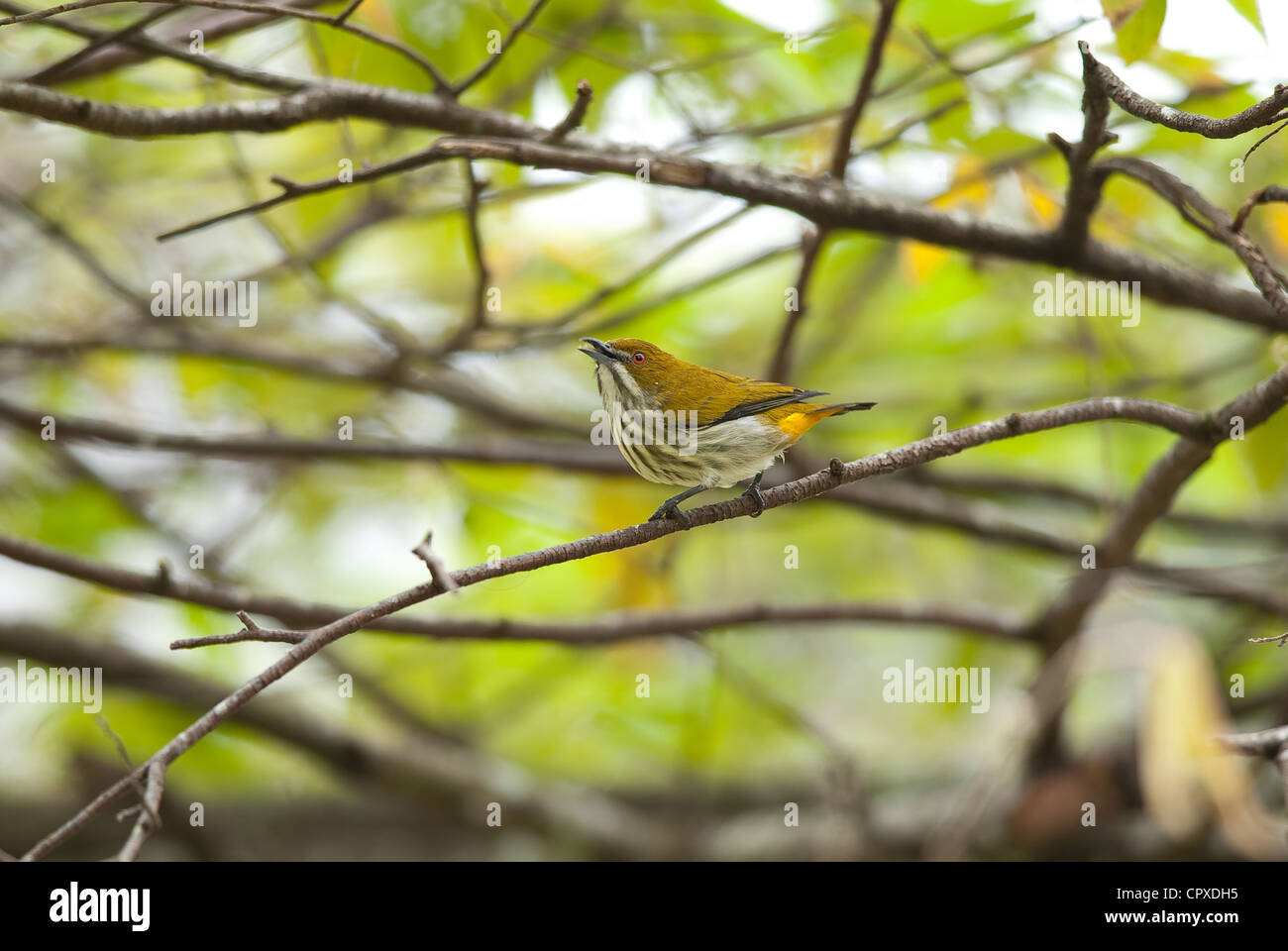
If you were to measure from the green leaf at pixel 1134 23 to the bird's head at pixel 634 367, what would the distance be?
142 centimetres

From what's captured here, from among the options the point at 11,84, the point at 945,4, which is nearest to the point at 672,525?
the point at 11,84

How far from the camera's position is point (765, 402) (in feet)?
9.73

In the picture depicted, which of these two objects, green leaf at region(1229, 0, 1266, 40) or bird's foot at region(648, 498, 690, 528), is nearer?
bird's foot at region(648, 498, 690, 528)

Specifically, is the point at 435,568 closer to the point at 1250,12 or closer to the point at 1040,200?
the point at 1250,12

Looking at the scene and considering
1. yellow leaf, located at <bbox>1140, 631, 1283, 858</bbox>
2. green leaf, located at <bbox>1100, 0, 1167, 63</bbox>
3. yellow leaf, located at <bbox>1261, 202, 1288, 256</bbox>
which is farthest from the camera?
yellow leaf, located at <bbox>1261, 202, 1288, 256</bbox>

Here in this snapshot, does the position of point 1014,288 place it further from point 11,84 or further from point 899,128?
point 11,84

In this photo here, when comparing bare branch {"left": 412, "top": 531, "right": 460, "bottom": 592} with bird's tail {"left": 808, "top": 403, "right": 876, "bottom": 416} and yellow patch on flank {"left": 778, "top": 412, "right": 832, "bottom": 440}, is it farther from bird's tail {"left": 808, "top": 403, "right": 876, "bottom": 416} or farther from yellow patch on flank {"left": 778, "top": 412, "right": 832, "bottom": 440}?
yellow patch on flank {"left": 778, "top": 412, "right": 832, "bottom": 440}

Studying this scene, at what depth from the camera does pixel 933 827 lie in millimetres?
5309

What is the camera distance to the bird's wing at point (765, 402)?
9.70ft

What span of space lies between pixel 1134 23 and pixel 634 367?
1.56 meters

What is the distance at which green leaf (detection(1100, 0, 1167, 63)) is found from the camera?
265 cm

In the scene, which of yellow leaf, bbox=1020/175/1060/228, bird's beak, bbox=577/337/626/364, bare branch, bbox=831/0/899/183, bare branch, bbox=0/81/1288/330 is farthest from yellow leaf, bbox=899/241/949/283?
bird's beak, bbox=577/337/626/364

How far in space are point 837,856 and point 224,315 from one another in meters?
4.13

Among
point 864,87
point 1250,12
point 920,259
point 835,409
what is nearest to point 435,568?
point 835,409
